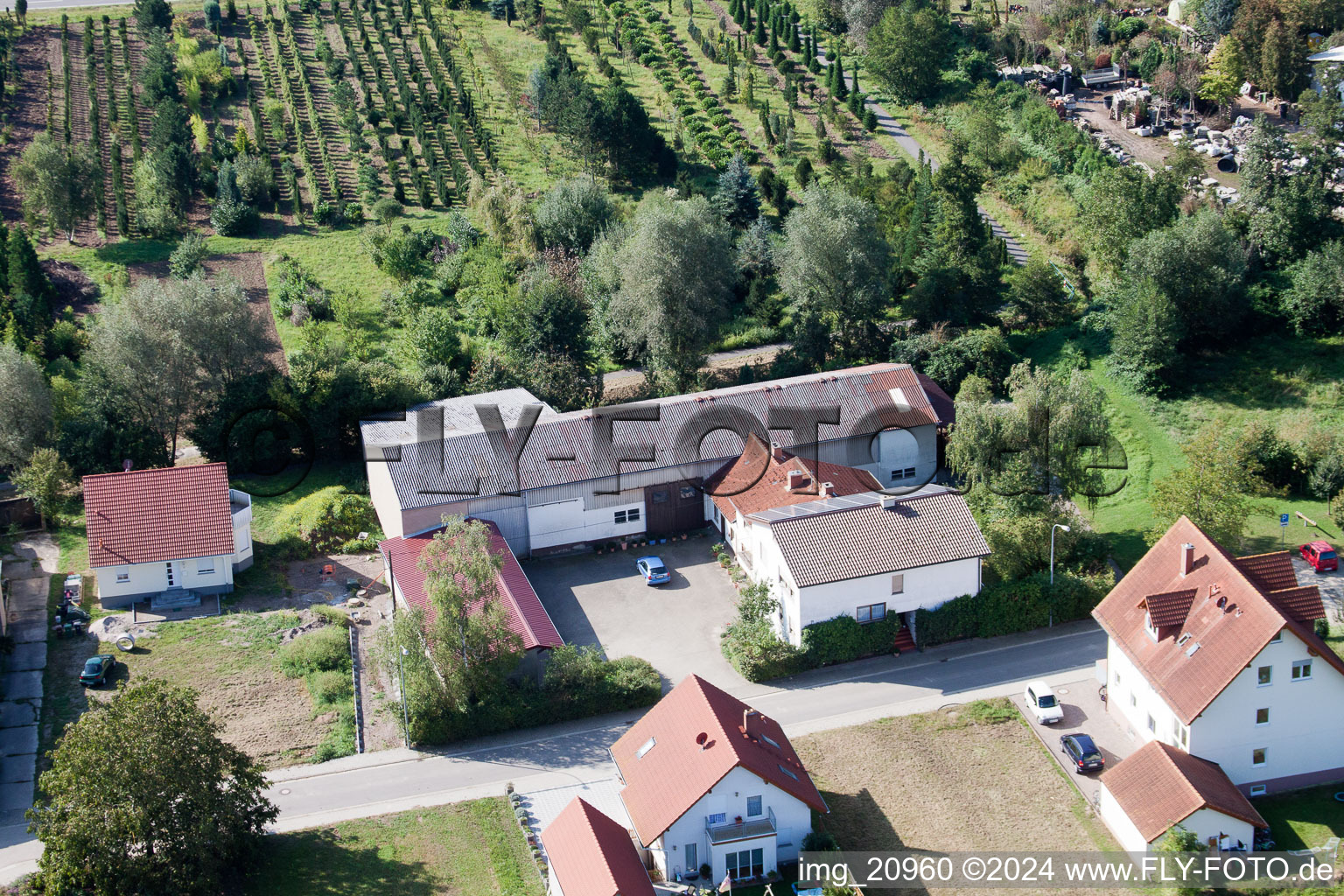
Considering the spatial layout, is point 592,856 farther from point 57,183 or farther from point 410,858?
point 57,183

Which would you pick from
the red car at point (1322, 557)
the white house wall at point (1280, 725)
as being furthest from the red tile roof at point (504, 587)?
the red car at point (1322, 557)

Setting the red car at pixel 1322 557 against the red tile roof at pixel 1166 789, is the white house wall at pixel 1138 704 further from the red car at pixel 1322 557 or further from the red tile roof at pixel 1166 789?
the red car at pixel 1322 557

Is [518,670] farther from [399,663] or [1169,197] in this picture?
[1169,197]

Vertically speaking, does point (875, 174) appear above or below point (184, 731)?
above

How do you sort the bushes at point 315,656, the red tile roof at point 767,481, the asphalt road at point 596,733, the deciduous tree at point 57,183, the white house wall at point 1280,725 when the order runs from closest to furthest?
the white house wall at point 1280,725 → the asphalt road at point 596,733 → the bushes at point 315,656 → the red tile roof at point 767,481 → the deciduous tree at point 57,183

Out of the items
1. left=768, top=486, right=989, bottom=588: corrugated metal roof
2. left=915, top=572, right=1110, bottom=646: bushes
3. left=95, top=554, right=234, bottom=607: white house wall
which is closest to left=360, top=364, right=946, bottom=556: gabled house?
left=95, top=554, right=234, bottom=607: white house wall

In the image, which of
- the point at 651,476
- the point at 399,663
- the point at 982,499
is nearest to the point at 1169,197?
the point at 982,499

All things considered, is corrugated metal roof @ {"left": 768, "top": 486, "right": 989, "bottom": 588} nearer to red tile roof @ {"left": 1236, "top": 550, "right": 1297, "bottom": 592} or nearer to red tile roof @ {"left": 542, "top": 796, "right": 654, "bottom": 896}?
red tile roof @ {"left": 1236, "top": 550, "right": 1297, "bottom": 592}
